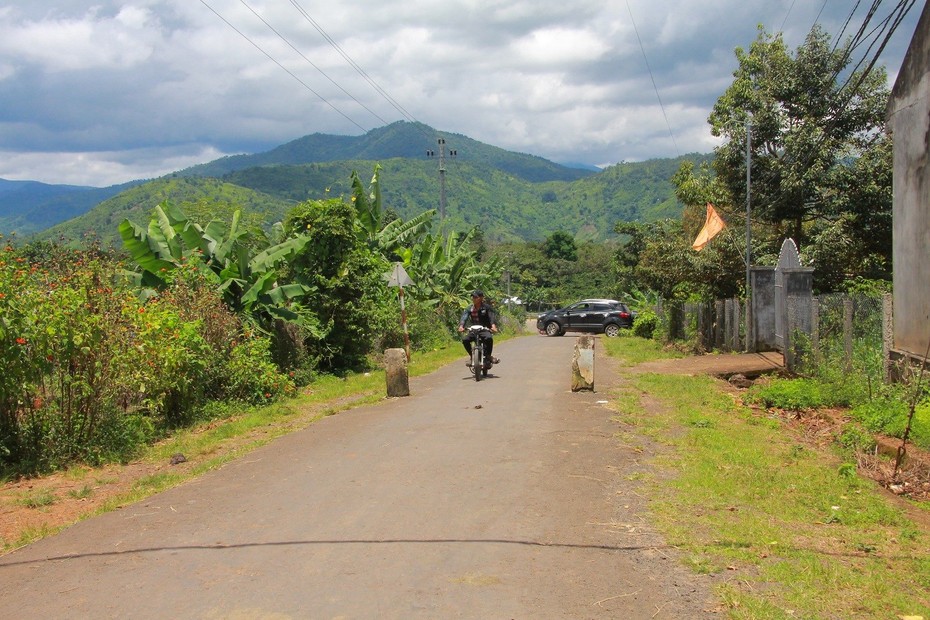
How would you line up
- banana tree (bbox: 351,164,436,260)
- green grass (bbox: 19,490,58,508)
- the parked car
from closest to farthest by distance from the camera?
green grass (bbox: 19,490,58,508)
banana tree (bbox: 351,164,436,260)
the parked car

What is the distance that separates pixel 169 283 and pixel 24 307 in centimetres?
619

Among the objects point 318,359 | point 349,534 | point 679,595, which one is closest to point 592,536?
point 679,595

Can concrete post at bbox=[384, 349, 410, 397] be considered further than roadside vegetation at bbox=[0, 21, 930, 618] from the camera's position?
Yes

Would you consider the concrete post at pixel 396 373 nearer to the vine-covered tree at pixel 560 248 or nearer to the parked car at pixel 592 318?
the parked car at pixel 592 318

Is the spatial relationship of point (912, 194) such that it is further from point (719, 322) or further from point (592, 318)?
point (592, 318)

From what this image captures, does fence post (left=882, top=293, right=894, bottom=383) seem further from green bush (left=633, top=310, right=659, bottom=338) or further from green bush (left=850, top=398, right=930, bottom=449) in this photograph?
green bush (left=633, top=310, right=659, bottom=338)

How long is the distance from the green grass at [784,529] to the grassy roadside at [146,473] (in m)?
4.92

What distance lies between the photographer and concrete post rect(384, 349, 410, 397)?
14.2 meters

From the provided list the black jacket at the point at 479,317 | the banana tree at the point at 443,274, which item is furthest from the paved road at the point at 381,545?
the banana tree at the point at 443,274

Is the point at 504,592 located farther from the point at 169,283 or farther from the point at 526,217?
the point at 526,217

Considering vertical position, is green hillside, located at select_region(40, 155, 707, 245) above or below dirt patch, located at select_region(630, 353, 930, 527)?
above

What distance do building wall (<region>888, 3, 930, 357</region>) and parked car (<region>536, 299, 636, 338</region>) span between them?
24.8 metres

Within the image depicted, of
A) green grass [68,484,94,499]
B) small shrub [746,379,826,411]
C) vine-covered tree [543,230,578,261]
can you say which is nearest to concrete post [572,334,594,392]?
small shrub [746,379,826,411]

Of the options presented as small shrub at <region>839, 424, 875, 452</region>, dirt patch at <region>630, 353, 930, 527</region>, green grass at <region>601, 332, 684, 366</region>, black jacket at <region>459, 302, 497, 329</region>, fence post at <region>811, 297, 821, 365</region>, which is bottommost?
green grass at <region>601, 332, 684, 366</region>
